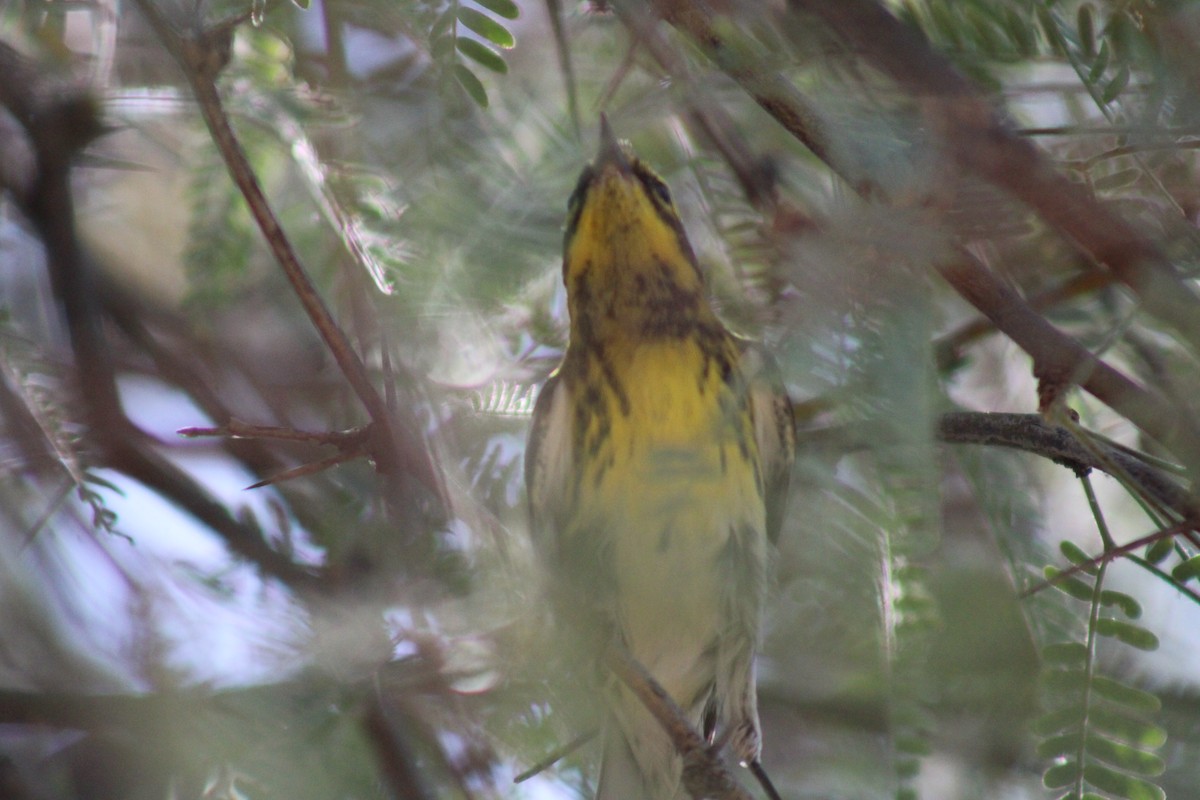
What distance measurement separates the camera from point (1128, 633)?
4.48 ft

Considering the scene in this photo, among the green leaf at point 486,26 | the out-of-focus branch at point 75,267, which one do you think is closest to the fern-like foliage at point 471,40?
the green leaf at point 486,26

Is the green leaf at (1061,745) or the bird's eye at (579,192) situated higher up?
the bird's eye at (579,192)

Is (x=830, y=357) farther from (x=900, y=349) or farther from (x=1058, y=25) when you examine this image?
(x=1058, y=25)

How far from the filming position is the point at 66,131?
2.38m

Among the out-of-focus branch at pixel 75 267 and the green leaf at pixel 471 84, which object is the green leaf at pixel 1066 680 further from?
the out-of-focus branch at pixel 75 267

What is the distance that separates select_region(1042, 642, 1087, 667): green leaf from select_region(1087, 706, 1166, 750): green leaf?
5cm

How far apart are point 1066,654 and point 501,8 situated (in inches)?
37.9

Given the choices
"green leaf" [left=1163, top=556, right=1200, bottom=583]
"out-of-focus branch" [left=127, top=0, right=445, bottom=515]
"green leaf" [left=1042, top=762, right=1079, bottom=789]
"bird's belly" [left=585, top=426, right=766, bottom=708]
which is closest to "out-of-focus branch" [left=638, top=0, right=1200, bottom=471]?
"green leaf" [left=1163, top=556, right=1200, bottom=583]

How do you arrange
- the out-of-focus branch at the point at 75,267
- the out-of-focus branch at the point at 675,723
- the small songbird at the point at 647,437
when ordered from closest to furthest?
1. the out-of-focus branch at the point at 675,723
2. the small songbird at the point at 647,437
3. the out-of-focus branch at the point at 75,267

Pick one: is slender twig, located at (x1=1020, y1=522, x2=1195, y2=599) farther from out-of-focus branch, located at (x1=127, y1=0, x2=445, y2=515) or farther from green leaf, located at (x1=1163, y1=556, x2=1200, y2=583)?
out-of-focus branch, located at (x1=127, y1=0, x2=445, y2=515)

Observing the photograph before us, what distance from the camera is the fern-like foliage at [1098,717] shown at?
1.29 metres

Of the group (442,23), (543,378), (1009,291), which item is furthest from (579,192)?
(1009,291)

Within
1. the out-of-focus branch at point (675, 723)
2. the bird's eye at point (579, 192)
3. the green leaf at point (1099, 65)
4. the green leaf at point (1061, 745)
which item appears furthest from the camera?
the bird's eye at point (579, 192)

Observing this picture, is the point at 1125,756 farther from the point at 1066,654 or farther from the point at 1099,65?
the point at 1099,65
